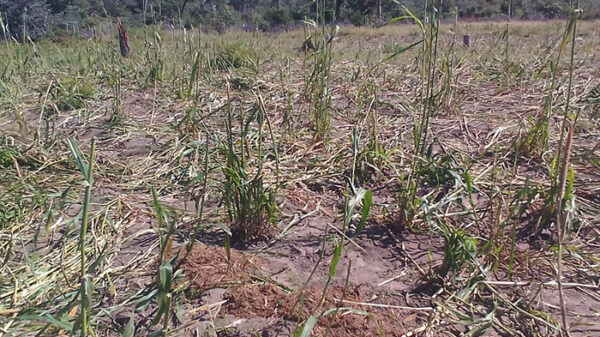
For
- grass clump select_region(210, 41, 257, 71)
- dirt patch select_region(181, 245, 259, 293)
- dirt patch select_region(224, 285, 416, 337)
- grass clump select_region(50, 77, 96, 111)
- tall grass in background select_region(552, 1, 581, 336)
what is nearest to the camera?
tall grass in background select_region(552, 1, 581, 336)

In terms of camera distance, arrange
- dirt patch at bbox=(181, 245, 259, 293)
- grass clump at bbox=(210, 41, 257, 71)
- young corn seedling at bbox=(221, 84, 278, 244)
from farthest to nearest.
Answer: grass clump at bbox=(210, 41, 257, 71)
young corn seedling at bbox=(221, 84, 278, 244)
dirt patch at bbox=(181, 245, 259, 293)

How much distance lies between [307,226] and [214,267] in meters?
0.44

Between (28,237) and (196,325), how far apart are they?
0.80 m

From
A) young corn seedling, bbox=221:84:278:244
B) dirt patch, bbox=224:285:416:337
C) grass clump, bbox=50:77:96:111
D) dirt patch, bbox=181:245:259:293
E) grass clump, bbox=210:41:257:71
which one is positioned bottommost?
dirt patch, bbox=224:285:416:337

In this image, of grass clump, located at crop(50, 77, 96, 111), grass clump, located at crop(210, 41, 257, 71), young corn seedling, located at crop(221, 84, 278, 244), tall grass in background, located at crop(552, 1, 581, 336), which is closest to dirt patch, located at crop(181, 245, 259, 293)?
young corn seedling, located at crop(221, 84, 278, 244)

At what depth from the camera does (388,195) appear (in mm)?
1952

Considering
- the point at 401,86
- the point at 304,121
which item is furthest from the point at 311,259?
the point at 401,86

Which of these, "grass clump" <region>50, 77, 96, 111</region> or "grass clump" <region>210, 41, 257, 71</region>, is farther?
"grass clump" <region>210, 41, 257, 71</region>

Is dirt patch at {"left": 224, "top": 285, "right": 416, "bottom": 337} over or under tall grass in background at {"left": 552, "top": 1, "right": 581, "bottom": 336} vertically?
under

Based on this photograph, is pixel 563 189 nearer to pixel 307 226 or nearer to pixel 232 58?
pixel 307 226

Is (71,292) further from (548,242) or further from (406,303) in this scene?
(548,242)

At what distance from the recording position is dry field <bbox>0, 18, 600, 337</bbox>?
123 cm

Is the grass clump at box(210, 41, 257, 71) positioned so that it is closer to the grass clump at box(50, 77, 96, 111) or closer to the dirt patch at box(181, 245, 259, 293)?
the grass clump at box(50, 77, 96, 111)

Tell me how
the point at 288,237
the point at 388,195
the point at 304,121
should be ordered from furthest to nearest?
1. the point at 304,121
2. the point at 388,195
3. the point at 288,237
